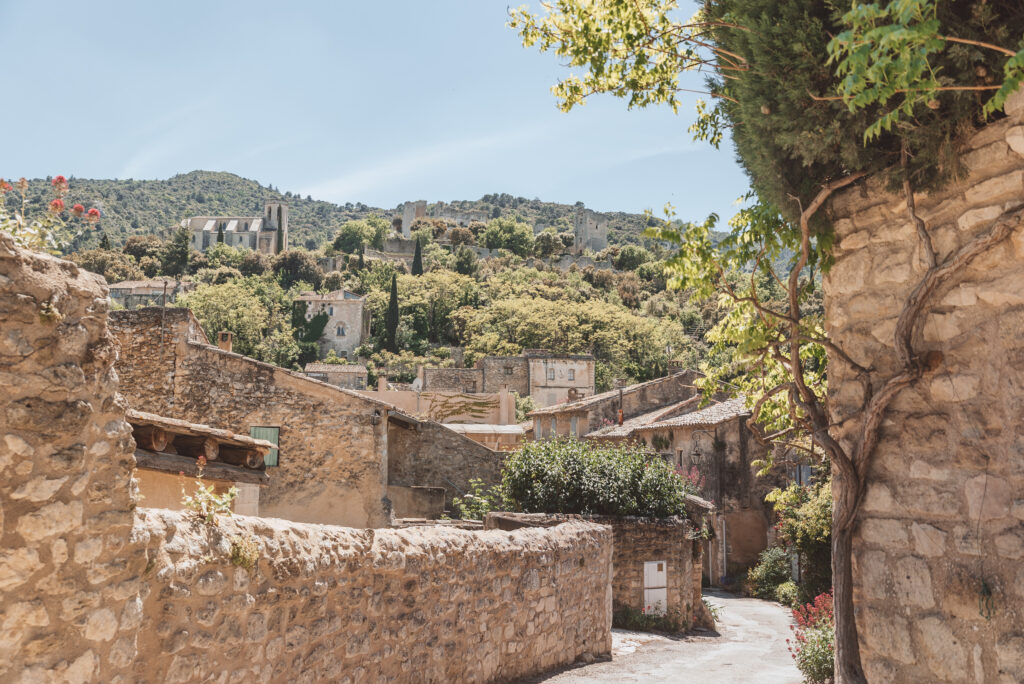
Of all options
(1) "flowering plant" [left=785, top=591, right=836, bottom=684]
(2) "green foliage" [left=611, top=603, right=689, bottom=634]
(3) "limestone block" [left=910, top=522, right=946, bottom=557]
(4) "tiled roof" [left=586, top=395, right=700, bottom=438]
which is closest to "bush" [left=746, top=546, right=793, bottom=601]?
(4) "tiled roof" [left=586, top=395, right=700, bottom=438]

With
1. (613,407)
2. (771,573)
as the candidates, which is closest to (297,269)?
(613,407)

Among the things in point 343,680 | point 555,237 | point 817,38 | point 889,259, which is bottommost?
point 343,680

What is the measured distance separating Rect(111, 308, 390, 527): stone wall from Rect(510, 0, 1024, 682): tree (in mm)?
12369

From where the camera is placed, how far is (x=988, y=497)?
12.4 feet

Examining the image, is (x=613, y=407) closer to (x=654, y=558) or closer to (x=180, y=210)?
(x=654, y=558)

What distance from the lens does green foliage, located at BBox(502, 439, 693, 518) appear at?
1544 cm

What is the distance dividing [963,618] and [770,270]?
260 cm

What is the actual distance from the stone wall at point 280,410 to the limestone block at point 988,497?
14360mm

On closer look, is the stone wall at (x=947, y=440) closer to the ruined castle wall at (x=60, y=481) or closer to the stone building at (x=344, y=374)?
the ruined castle wall at (x=60, y=481)

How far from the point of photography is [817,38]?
408cm

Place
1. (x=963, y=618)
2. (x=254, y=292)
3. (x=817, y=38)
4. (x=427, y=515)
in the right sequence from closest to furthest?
(x=963, y=618)
(x=817, y=38)
(x=427, y=515)
(x=254, y=292)

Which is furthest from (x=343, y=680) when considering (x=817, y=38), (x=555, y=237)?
(x=555, y=237)

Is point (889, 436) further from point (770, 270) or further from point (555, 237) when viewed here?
point (555, 237)

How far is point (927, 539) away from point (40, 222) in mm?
4318
